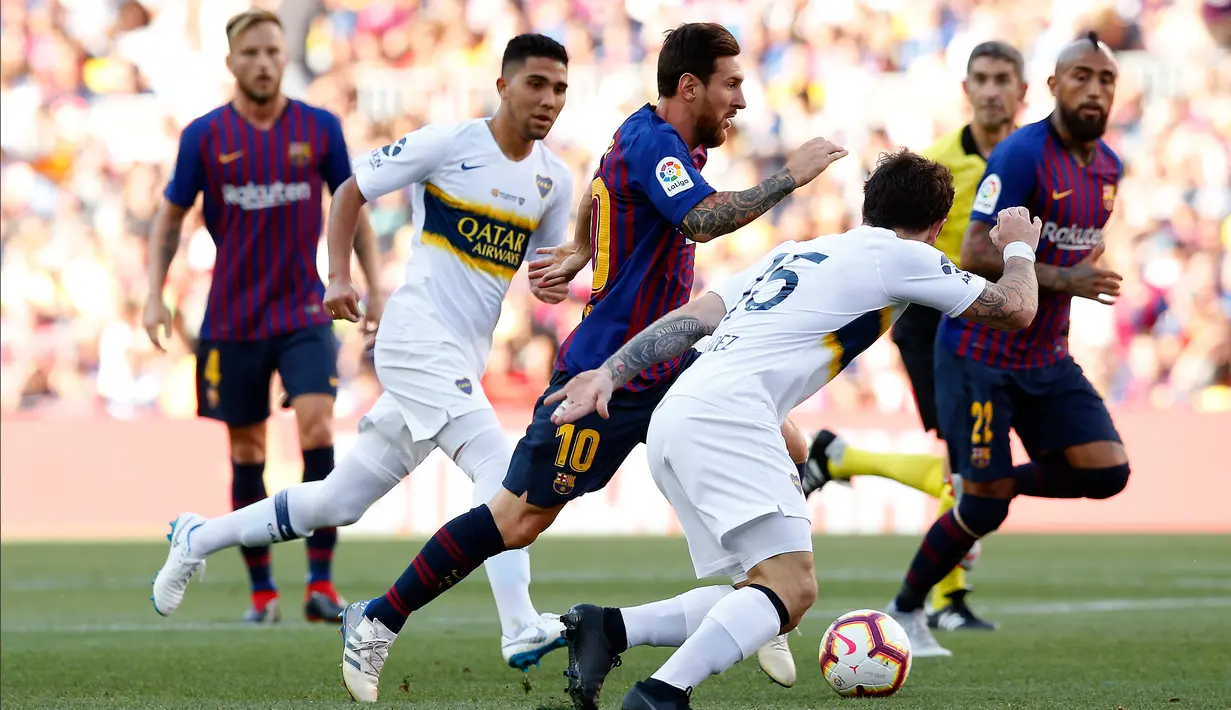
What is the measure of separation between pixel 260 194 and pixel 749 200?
3827 millimetres

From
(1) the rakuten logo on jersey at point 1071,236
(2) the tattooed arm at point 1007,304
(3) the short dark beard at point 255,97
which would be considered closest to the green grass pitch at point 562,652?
(2) the tattooed arm at point 1007,304

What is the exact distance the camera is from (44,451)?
1441 centimetres

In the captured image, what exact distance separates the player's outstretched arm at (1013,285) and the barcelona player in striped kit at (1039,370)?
182cm

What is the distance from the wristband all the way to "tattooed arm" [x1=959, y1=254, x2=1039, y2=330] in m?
0.09

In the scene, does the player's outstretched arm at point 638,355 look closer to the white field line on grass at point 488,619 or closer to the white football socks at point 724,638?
the white football socks at point 724,638

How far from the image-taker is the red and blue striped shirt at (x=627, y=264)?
195 inches

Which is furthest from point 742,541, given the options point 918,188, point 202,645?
point 202,645

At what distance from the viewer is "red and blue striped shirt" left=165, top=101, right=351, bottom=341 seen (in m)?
7.82

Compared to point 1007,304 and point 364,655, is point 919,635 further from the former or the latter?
point 364,655

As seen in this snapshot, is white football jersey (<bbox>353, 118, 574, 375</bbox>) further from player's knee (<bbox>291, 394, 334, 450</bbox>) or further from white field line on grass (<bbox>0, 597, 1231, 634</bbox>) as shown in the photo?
white field line on grass (<bbox>0, 597, 1231, 634</bbox>)

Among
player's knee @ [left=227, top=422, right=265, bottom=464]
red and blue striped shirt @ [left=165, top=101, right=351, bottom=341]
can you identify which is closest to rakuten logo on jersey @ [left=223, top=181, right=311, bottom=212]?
red and blue striped shirt @ [left=165, top=101, right=351, bottom=341]

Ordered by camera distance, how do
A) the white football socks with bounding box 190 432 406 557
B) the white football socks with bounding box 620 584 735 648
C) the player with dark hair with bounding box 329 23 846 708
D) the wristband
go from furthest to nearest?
the white football socks with bounding box 190 432 406 557 < the player with dark hair with bounding box 329 23 846 708 < the wristband < the white football socks with bounding box 620 584 735 648

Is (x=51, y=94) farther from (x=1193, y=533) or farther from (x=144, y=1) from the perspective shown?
(x=1193, y=533)

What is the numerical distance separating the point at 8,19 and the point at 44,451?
6652 millimetres
